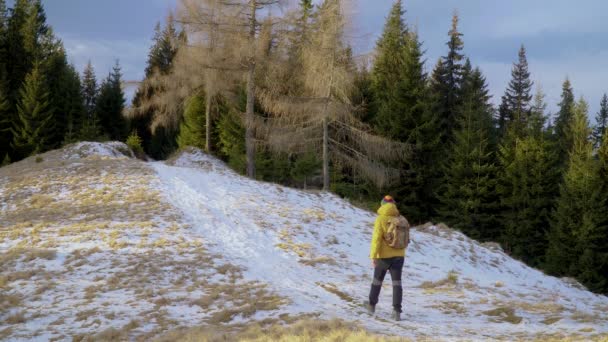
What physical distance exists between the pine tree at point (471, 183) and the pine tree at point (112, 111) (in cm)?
3278

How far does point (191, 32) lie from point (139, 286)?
62.0 ft

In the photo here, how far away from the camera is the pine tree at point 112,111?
44.3m

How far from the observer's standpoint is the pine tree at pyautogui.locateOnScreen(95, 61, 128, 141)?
145 ft

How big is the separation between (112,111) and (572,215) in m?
41.4

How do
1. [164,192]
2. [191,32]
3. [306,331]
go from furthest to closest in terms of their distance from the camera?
[191,32] < [164,192] < [306,331]

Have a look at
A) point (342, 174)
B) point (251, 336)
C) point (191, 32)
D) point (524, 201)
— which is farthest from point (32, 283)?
point (524, 201)

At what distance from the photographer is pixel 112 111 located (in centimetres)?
4459

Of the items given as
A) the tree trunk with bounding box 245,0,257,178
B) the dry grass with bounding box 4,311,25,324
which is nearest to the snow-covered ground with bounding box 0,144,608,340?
the dry grass with bounding box 4,311,25,324

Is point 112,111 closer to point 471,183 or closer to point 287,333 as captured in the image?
point 471,183

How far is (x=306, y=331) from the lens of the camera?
5742 mm

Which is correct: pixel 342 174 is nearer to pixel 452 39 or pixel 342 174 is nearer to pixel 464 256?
pixel 464 256

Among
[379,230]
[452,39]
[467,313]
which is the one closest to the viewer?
[379,230]

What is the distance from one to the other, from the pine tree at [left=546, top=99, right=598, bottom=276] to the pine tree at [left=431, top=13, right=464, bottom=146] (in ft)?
32.1

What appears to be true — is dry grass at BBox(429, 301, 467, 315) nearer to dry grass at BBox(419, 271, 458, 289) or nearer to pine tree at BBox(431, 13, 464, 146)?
dry grass at BBox(419, 271, 458, 289)
